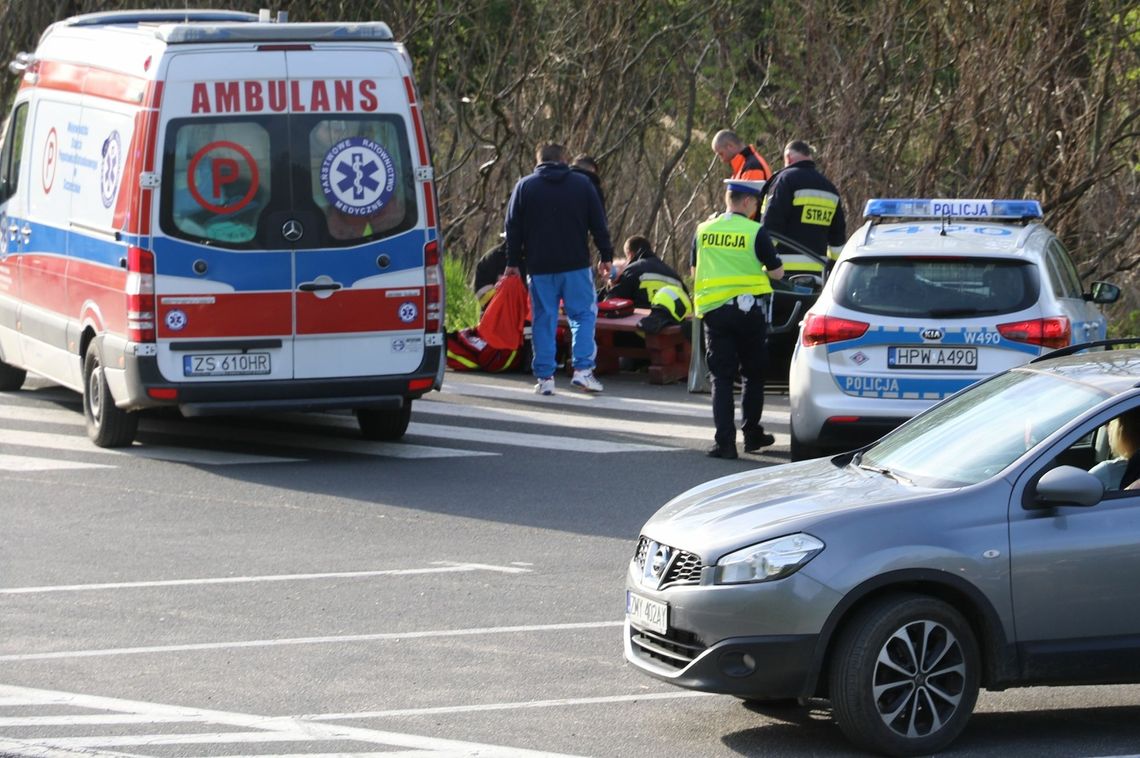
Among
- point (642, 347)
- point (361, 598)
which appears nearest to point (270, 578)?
point (361, 598)

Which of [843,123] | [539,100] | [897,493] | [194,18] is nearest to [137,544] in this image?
[897,493]

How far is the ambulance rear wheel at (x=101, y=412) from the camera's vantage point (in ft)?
41.4

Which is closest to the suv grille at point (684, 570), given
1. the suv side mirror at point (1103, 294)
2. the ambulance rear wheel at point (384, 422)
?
the suv side mirror at point (1103, 294)

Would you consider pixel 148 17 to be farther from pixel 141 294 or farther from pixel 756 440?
pixel 756 440

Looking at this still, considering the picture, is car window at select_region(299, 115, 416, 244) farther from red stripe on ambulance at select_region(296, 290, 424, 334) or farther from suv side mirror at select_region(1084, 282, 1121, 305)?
suv side mirror at select_region(1084, 282, 1121, 305)

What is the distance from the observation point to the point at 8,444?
13031 millimetres

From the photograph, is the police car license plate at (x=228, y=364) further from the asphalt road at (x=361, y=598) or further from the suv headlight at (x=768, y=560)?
the suv headlight at (x=768, y=560)

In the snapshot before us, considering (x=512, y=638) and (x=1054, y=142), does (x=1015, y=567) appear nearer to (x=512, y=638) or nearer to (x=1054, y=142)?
(x=512, y=638)

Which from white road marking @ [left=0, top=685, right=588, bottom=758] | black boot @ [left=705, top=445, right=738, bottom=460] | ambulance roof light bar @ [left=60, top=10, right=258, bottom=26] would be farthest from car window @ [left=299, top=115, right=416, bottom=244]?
white road marking @ [left=0, top=685, right=588, bottom=758]

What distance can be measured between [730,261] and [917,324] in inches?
62.2

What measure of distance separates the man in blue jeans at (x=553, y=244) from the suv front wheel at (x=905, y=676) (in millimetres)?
9070

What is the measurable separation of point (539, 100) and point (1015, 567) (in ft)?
56.5

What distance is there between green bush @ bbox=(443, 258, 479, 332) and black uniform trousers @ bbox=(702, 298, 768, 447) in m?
5.85

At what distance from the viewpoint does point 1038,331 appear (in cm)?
1109
